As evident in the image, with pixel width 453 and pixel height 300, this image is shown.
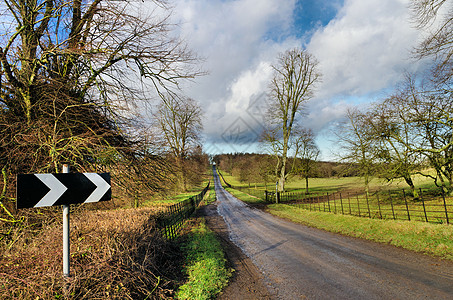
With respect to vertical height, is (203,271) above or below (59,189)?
below

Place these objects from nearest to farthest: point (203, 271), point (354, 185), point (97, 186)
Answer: point (97, 186)
point (203, 271)
point (354, 185)

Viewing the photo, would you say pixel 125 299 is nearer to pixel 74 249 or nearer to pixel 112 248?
pixel 112 248

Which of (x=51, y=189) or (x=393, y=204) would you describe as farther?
(x=393, y=204)

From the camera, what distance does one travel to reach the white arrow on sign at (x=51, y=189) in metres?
2.52

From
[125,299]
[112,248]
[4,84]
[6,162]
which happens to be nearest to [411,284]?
[125,299]

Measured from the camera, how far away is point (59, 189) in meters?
2.65

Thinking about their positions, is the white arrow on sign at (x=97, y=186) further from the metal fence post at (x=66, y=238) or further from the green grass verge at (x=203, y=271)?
the green grass verge at (x=203, y=271)

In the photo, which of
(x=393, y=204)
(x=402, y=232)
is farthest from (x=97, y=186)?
(x=393, y=204)

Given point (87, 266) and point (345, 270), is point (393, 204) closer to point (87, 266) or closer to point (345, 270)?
point (345, 270)

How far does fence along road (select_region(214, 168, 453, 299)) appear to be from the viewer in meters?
4.48

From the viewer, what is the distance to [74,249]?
3.46 m

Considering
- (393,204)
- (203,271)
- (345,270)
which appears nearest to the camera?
(203,271)

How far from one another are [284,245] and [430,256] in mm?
4307

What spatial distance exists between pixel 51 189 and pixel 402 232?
11164 millimetres
